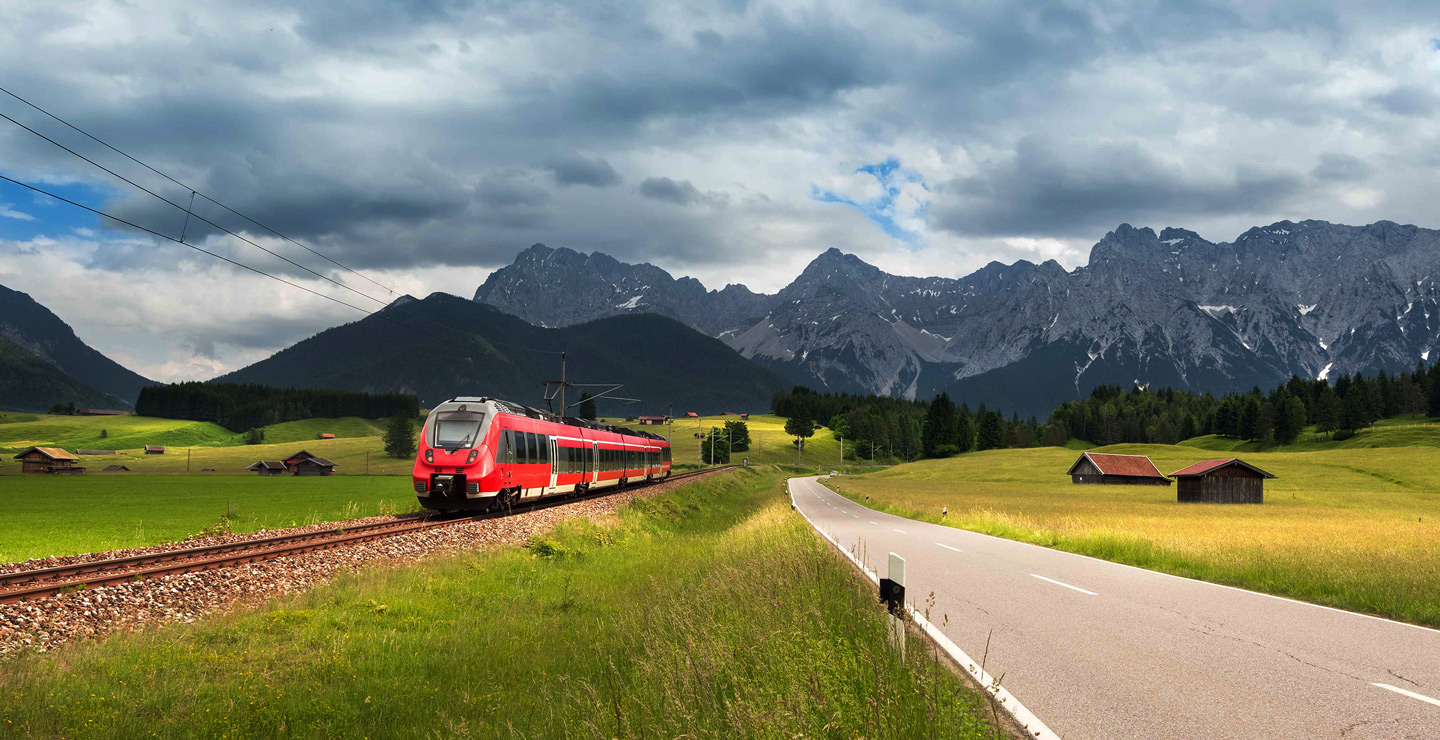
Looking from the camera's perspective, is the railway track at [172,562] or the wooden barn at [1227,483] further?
the wooden barn at [1227,483]

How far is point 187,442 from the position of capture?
542 feet

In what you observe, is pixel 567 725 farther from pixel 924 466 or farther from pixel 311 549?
pixel 924 466

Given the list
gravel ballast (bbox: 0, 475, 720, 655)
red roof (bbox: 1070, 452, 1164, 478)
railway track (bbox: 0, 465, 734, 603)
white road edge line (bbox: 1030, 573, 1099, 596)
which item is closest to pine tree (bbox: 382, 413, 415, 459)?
red roof (bbox: 1070, 452, 1164, 478)

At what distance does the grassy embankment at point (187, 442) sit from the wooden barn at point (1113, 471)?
285ft

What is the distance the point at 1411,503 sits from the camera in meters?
55.5

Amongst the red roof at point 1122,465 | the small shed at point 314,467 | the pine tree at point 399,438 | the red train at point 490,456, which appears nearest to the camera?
the red train at point 490,456

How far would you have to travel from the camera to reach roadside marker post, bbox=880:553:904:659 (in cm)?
780

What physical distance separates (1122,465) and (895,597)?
319ft

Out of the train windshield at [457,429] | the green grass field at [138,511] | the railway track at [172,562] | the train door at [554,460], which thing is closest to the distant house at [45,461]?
the green grass field at [138,511]

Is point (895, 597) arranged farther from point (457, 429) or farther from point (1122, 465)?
point (1122, 465)

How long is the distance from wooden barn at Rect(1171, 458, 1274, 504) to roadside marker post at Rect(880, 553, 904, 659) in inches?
2652

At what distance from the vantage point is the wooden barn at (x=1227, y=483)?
65062 millimetres

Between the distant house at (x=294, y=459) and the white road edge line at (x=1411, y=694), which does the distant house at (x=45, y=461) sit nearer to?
the distant house at (x=294, y=459)

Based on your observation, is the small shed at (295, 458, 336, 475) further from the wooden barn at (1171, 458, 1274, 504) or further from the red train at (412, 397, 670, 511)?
the wooden barn at (1171, 458, 1274, 504)
